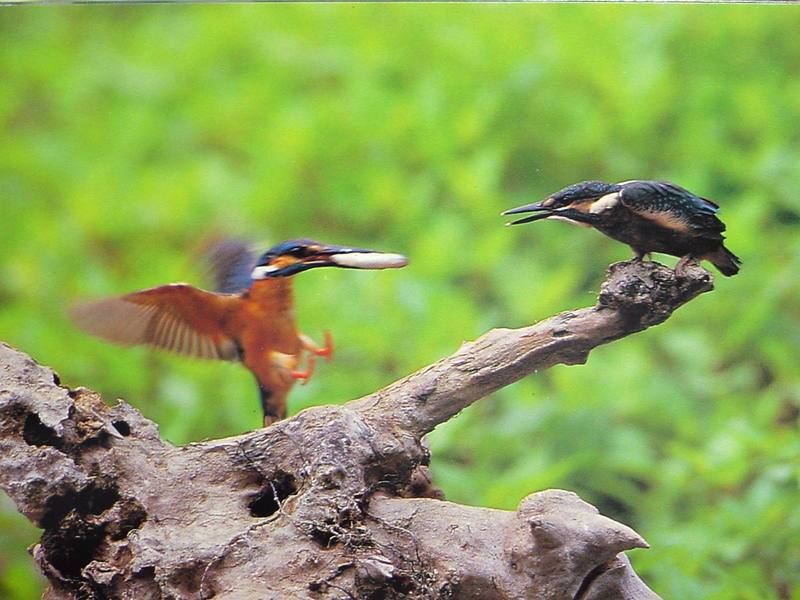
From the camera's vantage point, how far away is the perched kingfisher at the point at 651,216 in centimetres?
103

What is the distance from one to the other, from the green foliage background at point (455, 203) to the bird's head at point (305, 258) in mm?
16

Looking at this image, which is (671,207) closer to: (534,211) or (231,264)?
(534,211)

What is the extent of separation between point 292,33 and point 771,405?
0.86m

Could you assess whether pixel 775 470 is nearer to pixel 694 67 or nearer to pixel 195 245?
pixel 694 67

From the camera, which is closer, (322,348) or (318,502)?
(318,502)

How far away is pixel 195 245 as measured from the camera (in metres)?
1.18

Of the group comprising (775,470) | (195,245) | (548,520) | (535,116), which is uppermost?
(535,116)

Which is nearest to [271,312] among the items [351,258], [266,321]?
[266,321]

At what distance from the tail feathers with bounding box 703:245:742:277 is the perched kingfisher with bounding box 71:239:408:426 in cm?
42

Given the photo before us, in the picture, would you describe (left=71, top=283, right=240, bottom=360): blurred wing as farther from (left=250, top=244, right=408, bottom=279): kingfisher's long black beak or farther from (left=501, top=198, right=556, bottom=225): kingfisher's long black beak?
(left=501, top=198, right=556, bottom=225): kingfisher's long black beak

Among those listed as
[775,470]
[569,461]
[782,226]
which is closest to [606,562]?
[569,461]

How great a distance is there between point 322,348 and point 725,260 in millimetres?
543

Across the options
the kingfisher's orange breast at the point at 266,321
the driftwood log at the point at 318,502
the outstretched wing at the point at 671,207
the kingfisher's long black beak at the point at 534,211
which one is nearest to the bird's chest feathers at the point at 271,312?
the kingfisher's orange breast at the point at 266,321

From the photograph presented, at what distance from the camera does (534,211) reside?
1119 millimetres
